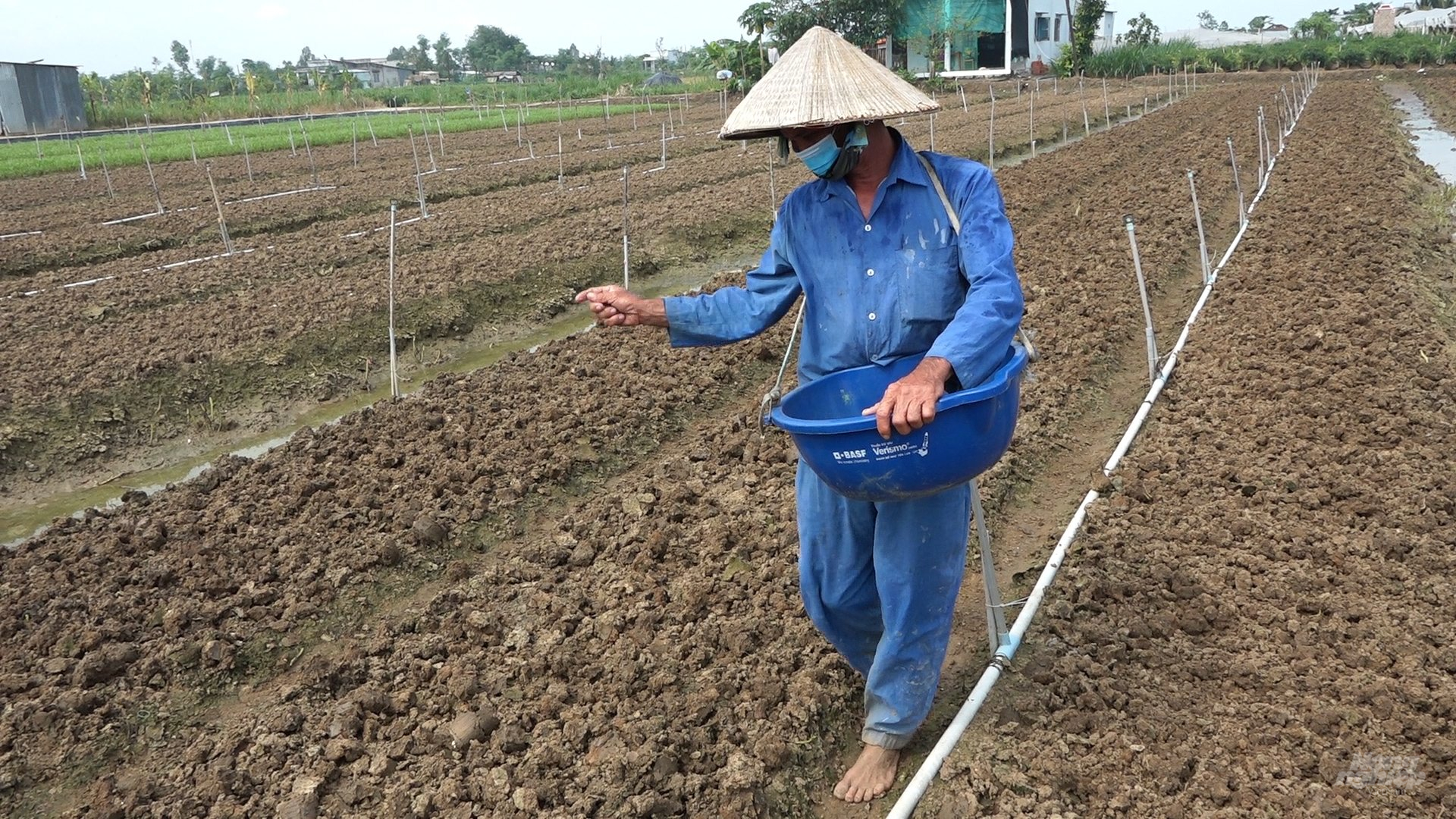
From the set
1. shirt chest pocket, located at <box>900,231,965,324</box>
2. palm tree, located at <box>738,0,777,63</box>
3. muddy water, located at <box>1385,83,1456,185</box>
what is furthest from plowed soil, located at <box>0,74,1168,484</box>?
palm tree, located at <box>738,0,777,63</box>

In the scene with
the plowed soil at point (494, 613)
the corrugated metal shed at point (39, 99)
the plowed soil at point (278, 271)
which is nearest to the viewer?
the plowed soil at point (494, 613)

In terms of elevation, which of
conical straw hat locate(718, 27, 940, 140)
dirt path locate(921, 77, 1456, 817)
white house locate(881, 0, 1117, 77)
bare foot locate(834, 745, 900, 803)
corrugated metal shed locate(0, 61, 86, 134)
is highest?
white house locate(881, 0, 1117, 77)

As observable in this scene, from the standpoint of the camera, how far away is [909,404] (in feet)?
6.73

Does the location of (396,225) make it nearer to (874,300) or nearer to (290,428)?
(290,428)

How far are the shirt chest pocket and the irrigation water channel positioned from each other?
180 inches

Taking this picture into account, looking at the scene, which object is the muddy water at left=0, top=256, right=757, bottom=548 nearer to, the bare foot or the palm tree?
the bare foot

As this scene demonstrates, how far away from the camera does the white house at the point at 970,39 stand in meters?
39.1

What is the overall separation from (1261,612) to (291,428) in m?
5.66

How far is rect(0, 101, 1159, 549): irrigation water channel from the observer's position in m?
5.71

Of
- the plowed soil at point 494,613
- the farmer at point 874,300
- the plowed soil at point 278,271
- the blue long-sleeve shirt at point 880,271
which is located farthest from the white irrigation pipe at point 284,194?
the blue long-sleeve shirt at point 880,271

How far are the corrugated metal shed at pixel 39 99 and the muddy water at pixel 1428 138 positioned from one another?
30.5m

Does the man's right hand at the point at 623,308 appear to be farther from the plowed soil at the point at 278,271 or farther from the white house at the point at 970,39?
the white house at the point at 970,39

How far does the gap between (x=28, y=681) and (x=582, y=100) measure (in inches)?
1540

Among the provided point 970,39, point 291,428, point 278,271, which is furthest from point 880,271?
point 970,39
